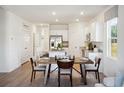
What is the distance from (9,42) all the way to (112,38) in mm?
4098

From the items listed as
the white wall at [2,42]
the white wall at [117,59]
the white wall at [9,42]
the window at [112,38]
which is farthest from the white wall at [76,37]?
the white wall at [2,42]

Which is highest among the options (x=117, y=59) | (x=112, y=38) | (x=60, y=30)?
(x=60, y=30)

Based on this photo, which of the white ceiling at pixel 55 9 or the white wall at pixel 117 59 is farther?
the white ceiling at pixel 55 9

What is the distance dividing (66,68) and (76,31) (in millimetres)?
6720

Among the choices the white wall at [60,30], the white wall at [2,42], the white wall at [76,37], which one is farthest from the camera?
the white wall at [60,30]

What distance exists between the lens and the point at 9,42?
24.5ft

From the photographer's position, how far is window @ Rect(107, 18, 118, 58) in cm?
614

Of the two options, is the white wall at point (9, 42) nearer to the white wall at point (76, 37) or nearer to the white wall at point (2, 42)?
the white wall at point (2, 42)

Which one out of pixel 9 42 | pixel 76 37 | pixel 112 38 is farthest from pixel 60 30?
pixel 112 38

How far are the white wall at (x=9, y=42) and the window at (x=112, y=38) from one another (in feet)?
13.0

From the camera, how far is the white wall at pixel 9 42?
7.20m

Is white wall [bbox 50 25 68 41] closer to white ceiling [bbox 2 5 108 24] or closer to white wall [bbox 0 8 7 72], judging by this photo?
white ceiling [bbox 2 5 108 24]

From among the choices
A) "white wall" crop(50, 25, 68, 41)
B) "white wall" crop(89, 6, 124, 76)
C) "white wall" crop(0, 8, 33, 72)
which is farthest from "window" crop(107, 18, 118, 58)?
"white wall" crop(50, 25, 68, 41)

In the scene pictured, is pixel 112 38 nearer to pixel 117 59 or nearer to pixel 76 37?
pixel 117 59
